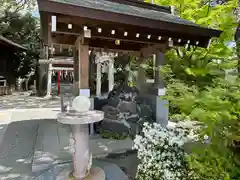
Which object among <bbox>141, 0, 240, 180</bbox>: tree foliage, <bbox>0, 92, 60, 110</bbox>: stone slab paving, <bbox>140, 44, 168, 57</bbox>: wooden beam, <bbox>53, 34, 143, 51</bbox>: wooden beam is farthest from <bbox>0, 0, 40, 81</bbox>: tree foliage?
<bbox>141, 0, 240, 180</bbox>: tree foliage

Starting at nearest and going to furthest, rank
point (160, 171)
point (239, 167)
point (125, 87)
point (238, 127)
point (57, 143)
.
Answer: point (238, 127) < point (239, 167) < point (160, 171) < point (57, 143) < point (125, 87)

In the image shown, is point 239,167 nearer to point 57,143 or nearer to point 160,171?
point 160,171

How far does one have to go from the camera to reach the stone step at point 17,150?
132 inches

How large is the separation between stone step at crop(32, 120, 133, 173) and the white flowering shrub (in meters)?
1.25

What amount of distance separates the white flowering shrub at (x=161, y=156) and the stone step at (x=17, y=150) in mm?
1974

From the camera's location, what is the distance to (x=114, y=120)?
A: 5.06 metres

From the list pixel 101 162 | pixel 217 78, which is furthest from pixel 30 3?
pixel 217 78

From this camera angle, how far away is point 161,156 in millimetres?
2812

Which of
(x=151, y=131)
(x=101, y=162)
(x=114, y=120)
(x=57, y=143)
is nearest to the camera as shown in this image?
(x=151, y=131)

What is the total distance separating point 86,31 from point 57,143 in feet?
8.71

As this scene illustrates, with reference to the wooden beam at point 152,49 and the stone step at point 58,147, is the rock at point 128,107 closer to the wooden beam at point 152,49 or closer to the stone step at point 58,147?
the stone step at point 58,147

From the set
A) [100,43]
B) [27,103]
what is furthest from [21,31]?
[100,43]

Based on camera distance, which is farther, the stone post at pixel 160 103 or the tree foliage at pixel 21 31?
the tree foliage at pixel 21 31

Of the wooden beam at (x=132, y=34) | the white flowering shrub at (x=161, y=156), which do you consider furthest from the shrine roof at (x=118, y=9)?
the white flowering shrub at (x=161, y=156)
